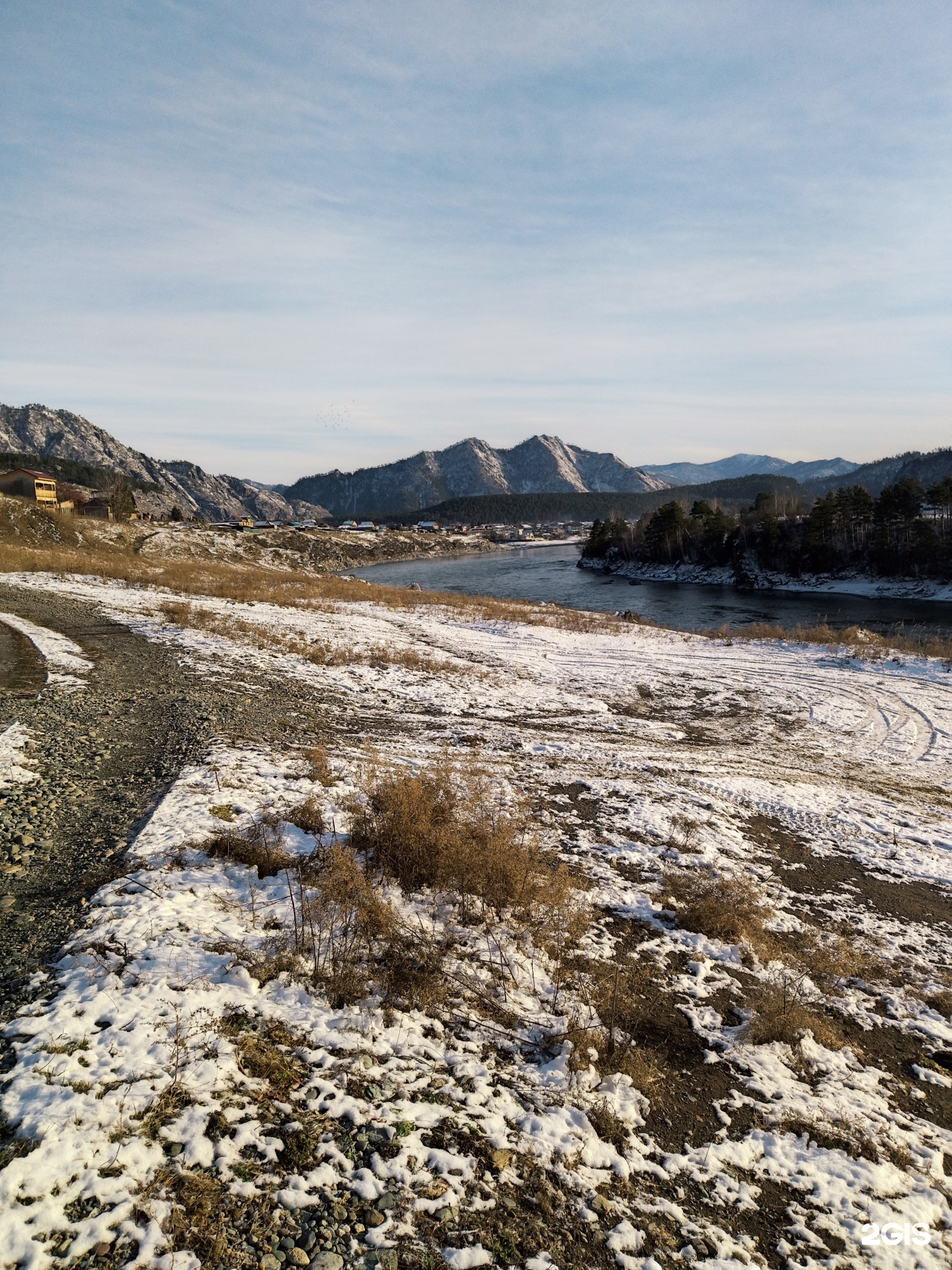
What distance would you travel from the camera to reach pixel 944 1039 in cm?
636

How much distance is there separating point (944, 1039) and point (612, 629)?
31225mm

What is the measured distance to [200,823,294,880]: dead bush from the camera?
7.60 metres

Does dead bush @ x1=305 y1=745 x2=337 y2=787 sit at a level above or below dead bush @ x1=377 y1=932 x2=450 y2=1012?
above

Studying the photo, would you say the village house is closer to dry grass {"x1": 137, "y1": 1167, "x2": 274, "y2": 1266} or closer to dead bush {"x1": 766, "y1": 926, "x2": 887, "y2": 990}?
dry grass {"x1": 137, "y1": 1167, "x2": 274, "y2": 1266}

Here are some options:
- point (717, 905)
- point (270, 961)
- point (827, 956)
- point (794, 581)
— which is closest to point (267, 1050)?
point (270, 961)

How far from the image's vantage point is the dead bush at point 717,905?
7.78 m

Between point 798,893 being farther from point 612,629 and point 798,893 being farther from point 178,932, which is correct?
point 612,629

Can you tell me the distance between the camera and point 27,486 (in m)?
80.8

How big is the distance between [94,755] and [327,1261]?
9125mm

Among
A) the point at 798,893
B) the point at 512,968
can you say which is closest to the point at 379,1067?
the point at 512,968

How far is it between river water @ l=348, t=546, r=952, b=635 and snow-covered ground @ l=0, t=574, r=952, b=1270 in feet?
129

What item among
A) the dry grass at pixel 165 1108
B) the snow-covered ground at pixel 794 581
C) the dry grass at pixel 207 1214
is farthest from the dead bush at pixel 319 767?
the snow-covered ground at pixel 794 581

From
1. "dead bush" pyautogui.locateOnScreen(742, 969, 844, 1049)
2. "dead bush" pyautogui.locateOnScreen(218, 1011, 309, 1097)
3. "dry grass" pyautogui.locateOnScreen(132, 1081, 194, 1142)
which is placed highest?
"dry grass" pyautogui.locateOnScreen(132, 1081, 194, 1142)

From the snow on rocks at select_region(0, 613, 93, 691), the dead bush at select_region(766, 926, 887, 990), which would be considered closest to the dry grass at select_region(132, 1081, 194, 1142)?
the dead bush at select_region(766, 926, 887, 990)
